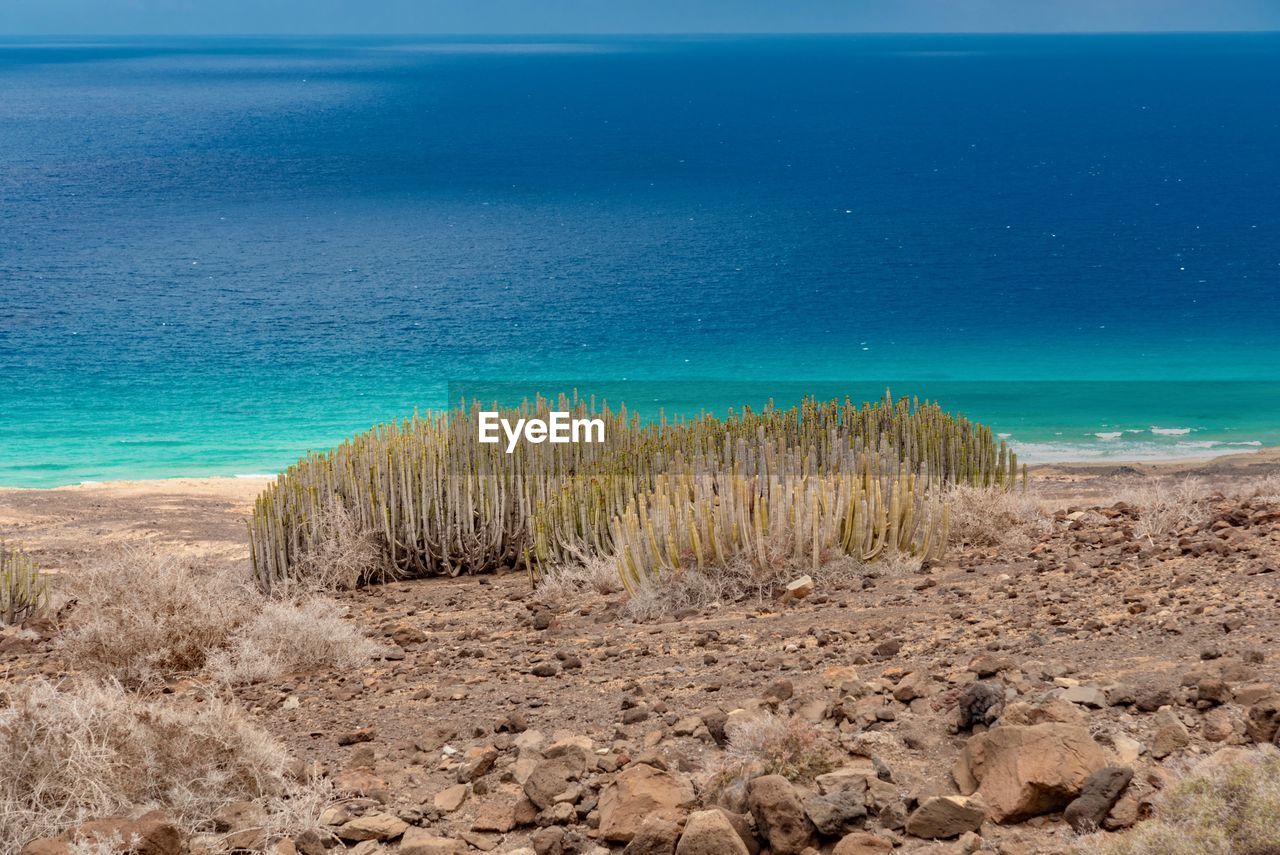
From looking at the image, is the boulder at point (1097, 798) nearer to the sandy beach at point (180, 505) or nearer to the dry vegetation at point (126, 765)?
the dry vegetation at point (126, 765)

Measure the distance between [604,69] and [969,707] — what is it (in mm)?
155749

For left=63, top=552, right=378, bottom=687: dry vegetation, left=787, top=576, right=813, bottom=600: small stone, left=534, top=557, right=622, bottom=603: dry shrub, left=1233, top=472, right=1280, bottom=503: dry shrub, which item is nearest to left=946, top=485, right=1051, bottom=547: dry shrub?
left=1233, top=472, right=1280, bottom=503: dry shrub

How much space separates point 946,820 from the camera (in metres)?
3.65

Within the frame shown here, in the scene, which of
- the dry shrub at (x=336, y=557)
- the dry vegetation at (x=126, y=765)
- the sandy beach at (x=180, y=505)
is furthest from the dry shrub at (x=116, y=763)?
the sandy beach at (x=180, y=505)

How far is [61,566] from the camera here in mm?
11000

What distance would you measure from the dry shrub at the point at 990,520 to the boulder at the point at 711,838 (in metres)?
4.34

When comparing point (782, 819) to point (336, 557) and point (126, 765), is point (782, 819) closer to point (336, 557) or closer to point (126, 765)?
point (126, 765)

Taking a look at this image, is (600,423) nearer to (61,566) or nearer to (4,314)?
(61,566)

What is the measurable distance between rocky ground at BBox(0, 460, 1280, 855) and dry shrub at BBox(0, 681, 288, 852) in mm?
185

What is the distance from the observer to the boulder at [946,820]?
364cm

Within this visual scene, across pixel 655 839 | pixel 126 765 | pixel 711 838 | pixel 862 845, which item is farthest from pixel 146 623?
pixel 862 845

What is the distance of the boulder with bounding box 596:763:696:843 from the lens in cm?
389

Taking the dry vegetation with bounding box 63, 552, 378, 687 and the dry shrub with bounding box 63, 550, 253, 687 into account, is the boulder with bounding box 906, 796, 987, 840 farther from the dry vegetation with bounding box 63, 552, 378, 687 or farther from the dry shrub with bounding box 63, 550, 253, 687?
the dry shrub with bounding box 63, 550, 253, 687

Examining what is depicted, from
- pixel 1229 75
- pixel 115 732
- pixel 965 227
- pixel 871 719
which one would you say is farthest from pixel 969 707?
pixel 1229 75
